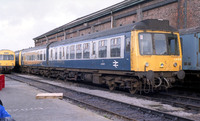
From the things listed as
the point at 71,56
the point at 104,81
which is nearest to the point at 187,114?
the point at 104,81

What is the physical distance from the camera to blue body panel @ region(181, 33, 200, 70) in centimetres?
1248

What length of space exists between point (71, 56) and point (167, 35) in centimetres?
811

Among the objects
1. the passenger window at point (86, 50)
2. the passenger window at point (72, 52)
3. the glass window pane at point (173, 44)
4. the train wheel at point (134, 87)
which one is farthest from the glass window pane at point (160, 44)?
the passenger window at point (72, 52)

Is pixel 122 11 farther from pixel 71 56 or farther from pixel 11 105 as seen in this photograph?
pixel 11 105

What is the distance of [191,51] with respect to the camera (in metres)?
12.9

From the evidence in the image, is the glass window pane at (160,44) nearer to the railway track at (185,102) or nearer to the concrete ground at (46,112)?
the railway track at (185,102)

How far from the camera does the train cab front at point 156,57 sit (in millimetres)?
10547

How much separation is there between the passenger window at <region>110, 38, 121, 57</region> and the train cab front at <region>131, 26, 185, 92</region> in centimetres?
125

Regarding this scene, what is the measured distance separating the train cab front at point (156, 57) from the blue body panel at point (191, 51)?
5.23ft

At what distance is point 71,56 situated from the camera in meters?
17.3

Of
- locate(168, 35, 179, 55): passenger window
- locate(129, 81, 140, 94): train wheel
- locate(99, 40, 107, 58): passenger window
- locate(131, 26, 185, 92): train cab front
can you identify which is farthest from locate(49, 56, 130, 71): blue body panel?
locate(168, 35, 179, 55): passenger window

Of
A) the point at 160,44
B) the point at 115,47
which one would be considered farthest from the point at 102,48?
the point at 160,44

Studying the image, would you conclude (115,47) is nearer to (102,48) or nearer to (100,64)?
(102,48)

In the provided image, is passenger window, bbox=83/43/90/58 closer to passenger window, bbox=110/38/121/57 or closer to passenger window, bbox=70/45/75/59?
passenger window, bbox=70/45/75/59
